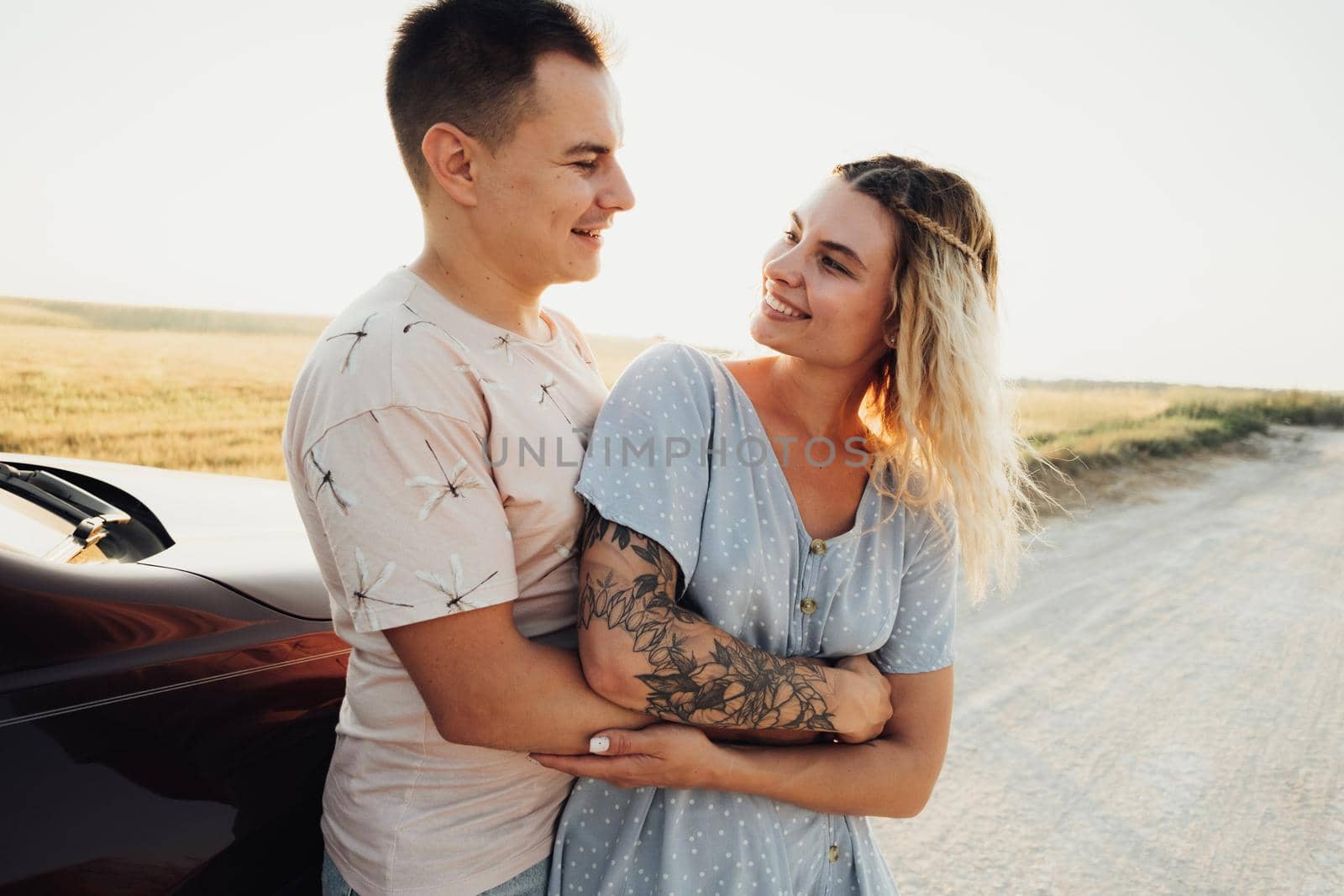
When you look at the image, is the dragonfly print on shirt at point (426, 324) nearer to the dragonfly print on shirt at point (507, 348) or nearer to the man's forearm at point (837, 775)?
the dragonfly print on shirt at point (507, 348)

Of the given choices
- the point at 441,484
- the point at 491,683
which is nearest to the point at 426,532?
the point at 441,484

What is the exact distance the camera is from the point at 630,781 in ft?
5.15

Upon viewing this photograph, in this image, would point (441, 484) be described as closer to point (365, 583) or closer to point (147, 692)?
point (365, 583)

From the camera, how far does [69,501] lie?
2.17 m

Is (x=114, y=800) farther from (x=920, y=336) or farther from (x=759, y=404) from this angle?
(x=920, y=336)

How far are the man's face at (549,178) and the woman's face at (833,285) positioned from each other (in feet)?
1.59

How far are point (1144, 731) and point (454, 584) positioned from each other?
3.47 metres

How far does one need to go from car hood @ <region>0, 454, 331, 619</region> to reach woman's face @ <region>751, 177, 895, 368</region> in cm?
108

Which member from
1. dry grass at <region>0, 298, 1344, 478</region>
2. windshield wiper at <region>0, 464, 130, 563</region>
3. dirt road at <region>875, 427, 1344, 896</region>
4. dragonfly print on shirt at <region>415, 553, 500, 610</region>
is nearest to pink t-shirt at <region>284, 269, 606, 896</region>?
dragonfly print on shirt at <region>415, 553, 500, 610</region>

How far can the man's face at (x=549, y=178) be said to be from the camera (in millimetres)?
1724

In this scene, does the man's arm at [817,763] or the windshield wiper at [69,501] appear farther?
the windshield wiper at [69,501]

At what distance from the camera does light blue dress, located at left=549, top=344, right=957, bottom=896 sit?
167 centimetres

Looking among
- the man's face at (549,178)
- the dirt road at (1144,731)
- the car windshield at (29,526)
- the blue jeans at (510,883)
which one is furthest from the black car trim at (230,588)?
the dirt road at (1144,731)

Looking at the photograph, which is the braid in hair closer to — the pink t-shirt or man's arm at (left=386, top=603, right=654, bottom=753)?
the pink t-shirt
